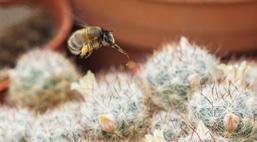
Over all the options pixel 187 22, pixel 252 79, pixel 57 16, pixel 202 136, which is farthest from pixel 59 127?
pixel 57 16

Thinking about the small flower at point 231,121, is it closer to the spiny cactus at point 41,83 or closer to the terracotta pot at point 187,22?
the spiny cactus at point 41,83

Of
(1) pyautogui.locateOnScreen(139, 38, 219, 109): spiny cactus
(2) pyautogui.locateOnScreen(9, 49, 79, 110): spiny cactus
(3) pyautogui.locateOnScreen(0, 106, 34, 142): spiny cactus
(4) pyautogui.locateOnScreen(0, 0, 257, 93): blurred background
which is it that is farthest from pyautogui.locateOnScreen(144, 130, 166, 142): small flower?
(4) pyautogui.locateOnScreen(0, 0, 257, 93): blurred background

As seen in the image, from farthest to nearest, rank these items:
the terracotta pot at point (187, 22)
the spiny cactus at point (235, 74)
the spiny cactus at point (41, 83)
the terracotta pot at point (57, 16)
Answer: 1. the terracotta pot at point (57, 16)
2. the terracotta pot at point (187, 22)
3. the spiny cactus at point (41, 83)
4. the spiny cactus at point (235, 74)

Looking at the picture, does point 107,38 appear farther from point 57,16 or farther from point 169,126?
point 57,16

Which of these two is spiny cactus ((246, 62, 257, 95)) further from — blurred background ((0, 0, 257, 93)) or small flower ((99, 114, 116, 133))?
blurred background ((0, 0, 257, 93))

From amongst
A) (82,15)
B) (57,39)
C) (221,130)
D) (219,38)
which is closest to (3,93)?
(57,39)

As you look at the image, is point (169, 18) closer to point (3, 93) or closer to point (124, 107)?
point (3, 93)

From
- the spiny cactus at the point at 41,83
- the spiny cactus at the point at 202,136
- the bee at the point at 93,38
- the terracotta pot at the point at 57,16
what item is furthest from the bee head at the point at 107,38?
the terracotta pot at the point at 57,16

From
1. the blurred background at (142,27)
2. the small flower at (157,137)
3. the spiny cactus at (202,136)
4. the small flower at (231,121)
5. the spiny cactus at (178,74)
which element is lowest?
the small flower at (157,137)
